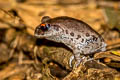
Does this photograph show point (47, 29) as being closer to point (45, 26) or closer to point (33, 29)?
point (45, 26)

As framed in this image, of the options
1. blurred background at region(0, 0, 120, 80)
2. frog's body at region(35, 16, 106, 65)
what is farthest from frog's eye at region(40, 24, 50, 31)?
blurred background at region(0, 0, 120, 80)

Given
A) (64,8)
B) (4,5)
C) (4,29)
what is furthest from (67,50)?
(4,5)

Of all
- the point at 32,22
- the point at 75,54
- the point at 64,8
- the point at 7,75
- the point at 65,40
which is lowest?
the point at 7,75

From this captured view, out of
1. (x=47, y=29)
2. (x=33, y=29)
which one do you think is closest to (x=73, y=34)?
(x=47, y=29)

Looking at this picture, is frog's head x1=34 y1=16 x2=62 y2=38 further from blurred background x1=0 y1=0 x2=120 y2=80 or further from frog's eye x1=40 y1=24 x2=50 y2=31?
blurred background x1=0 y1=0 x2=120 y2=80

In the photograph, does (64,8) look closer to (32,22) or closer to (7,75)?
(32,22)

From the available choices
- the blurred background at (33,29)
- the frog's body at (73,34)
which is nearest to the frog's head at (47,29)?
the frog's body at (73,34)
